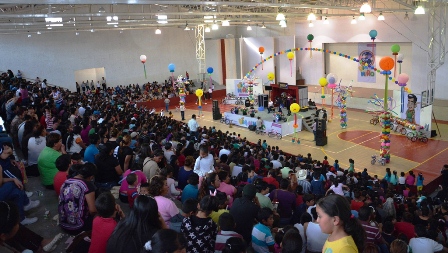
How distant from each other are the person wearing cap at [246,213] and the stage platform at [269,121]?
42.1 ft

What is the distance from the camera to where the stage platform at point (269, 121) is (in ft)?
56.1

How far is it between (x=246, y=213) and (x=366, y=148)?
11714 mm

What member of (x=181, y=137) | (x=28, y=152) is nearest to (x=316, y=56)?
(x=181, y=137)

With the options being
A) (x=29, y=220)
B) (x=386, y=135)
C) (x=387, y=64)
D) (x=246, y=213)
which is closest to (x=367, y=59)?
(x=386, y=135)

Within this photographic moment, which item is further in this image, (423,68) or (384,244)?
(423,68)

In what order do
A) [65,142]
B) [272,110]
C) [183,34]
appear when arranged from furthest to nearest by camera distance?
1. [183,34]
2. [272,110]
3. [65,142]

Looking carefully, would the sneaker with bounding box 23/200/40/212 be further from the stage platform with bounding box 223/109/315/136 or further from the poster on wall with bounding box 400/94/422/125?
the poster on wall with bounding box 400/94/422/125

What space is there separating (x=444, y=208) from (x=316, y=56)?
20.8 metres

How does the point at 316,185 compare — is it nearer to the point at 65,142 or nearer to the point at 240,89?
the point at 65,142

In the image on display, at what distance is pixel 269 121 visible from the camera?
58.4ft

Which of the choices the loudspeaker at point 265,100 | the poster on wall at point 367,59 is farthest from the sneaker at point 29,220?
the poster on wall at point 367,59

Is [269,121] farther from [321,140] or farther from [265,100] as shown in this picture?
[321,140]

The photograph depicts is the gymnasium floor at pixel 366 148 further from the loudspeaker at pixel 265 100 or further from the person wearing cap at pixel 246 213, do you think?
the person wearing cap at pixel 246 213

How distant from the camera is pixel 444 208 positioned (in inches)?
271
